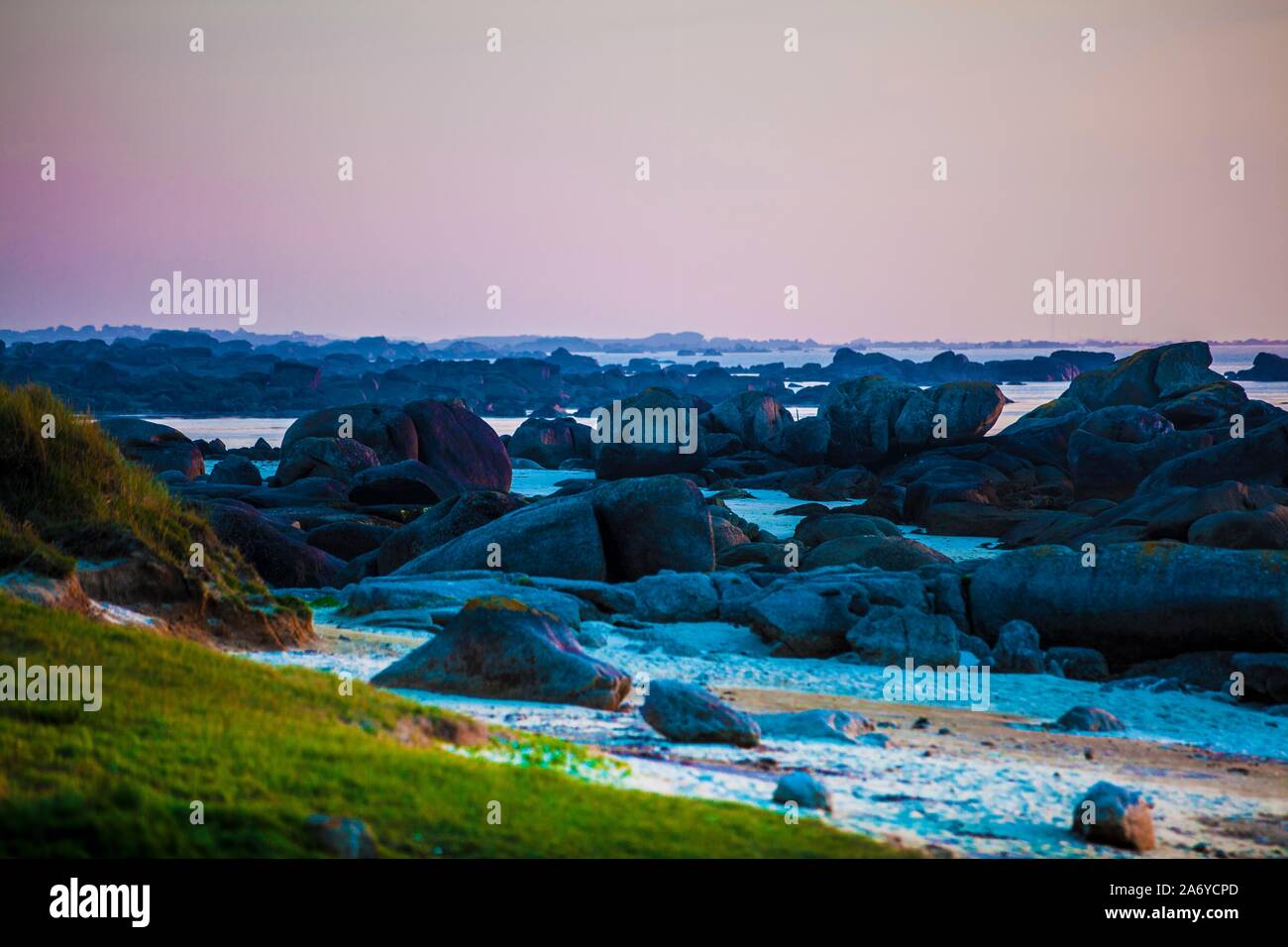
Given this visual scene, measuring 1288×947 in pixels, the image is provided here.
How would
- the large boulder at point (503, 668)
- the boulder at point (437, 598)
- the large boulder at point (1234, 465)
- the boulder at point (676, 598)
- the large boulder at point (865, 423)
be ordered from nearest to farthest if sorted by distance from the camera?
the large boulder at point (503, 668) → the boulder at point (437, 598) → the boulder at point (676, 598) → the large boulder at point (1234, 465) → the large boulder at point (865, 423)

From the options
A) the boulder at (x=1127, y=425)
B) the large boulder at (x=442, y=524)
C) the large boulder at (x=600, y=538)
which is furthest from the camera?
the boulder at (x=1127, y=425)

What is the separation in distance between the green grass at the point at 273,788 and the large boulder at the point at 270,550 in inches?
540

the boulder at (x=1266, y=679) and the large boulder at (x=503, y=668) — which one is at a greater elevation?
the large boulder at (x=503, y=668)

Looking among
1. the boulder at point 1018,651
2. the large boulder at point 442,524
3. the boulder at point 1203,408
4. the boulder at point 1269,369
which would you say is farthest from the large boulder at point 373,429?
the boulder at point 1269,369

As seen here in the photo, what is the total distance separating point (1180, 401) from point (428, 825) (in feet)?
168

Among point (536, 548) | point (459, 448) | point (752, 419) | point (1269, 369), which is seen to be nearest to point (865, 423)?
point (752, 419)

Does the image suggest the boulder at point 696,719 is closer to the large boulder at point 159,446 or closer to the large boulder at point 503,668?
the large boulder at point 503,668

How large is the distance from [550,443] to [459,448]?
16745 millimetres

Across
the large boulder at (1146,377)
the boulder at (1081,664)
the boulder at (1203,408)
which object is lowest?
the boulder at (1081,664)

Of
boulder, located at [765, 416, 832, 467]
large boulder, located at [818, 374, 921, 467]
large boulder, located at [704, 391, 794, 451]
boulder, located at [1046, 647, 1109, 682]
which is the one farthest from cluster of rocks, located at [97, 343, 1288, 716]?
large boulder, located at [704, 391, 794, 451]

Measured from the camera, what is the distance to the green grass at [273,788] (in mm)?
8648

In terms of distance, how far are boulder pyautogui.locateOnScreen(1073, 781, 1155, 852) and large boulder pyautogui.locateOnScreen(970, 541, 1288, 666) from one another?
34.1 feet

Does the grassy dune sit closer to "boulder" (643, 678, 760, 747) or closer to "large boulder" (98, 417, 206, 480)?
"boulder" (643, 678, 760, 747)
